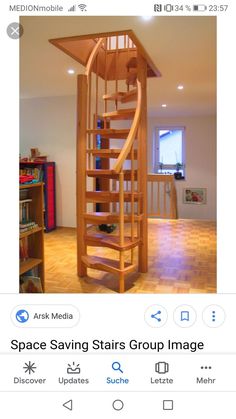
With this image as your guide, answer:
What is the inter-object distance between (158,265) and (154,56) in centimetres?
155

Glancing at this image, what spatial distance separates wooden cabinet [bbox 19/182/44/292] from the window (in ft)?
15.2

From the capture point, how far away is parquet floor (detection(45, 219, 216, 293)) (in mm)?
2033

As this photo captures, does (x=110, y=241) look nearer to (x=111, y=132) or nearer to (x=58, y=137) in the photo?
(x=111, y=132)

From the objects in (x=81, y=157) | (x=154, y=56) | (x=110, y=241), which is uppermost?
(x=154, y=56)

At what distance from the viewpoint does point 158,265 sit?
2525 mm

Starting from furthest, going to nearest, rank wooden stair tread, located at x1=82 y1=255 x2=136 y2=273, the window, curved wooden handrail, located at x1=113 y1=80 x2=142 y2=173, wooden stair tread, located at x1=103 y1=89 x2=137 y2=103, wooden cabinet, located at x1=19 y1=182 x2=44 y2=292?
the window < wooden stair tread, located at x1=103 y1=89 x2=137 y2=103 < wooden stair tread, located at x1=82 y1=255 x2=136 y2=273 < curved wooden handrail, located at x1=113 y1=80 x2=142 y2=173 < wooden cabinet, located at x1=19 y1=182 x2=44 y2=292

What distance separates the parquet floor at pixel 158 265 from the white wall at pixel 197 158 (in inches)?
82.0

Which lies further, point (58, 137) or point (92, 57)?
point (58, 137)

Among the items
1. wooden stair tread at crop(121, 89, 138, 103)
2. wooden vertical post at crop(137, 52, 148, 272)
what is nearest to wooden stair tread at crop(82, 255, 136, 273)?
wooden vertical post at crop(137, 52, 148, 272)

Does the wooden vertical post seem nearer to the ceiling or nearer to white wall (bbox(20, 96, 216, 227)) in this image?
the ceiling

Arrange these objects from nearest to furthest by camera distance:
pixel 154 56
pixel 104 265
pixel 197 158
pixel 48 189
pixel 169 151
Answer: pixel 104 265, pixel 154 56, pixel 48 189, pixel 197 158, pixel 169 151
